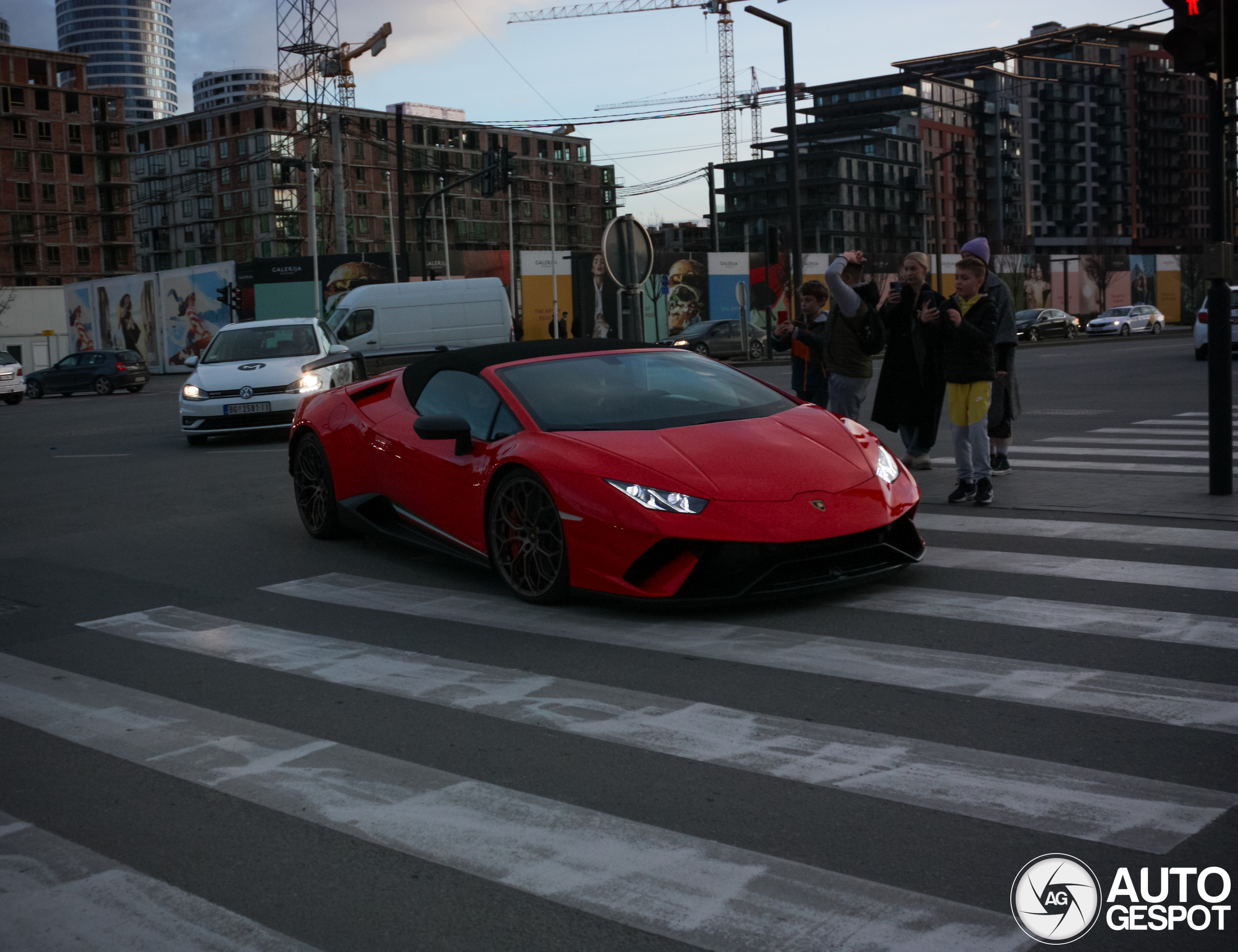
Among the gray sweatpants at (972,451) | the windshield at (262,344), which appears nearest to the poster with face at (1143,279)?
the windshield at (262,344)

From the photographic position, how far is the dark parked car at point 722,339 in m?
45.4

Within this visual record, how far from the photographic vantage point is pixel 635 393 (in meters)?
6.74

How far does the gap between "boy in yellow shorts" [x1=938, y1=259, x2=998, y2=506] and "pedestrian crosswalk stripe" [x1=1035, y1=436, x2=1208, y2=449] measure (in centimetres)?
396

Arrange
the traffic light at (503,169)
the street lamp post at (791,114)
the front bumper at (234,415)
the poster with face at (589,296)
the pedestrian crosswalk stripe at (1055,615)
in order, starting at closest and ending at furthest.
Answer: the pedestrian crosswalk stripe at (1055,615)
the front bumper at (234,415)
the street lamp post at (791,114)
the traffic light at (503,169)
the poster with face at (589,296)

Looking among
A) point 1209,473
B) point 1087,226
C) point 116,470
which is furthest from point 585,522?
point 1087,226

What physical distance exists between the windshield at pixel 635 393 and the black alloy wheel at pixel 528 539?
1.19 ft

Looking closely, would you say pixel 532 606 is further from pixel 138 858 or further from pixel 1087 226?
pixel 1087 226

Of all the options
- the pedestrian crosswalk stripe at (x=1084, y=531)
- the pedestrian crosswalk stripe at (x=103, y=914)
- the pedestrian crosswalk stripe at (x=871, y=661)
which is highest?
the pedestrian crosswalk stripe at (x=1084, y=531)

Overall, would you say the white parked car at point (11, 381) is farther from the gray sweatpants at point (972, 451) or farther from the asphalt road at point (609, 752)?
the gray sweatpants at point (972, 451)

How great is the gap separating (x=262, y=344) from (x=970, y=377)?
1157 cm

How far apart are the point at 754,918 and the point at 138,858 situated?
1621 millimetres

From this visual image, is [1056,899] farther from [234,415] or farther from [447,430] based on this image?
[234,415]

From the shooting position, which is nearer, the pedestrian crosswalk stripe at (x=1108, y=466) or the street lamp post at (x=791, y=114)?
the pedestrian crosswalk stripe at (x=1108, y=466)

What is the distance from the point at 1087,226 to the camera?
491 feet
